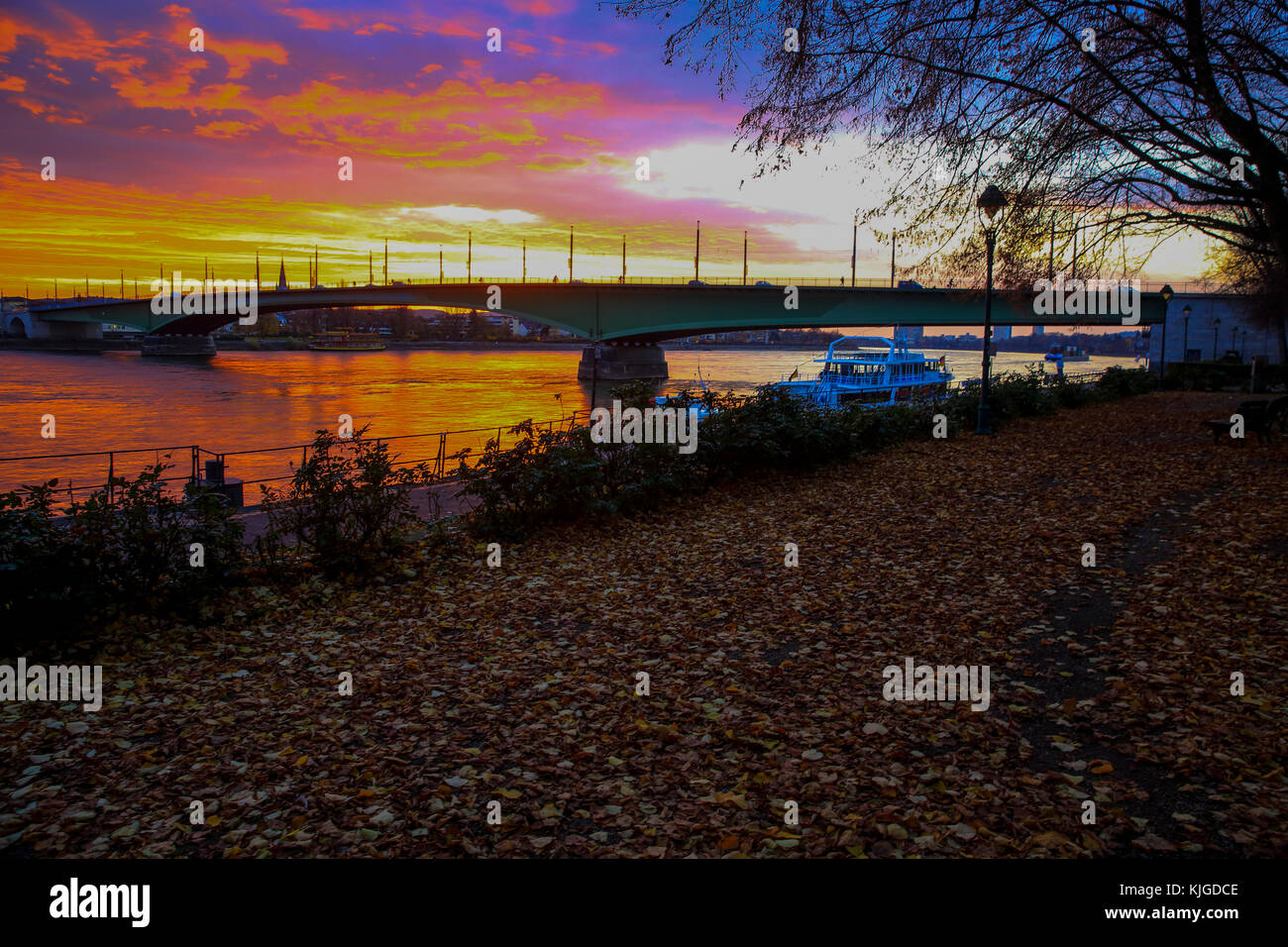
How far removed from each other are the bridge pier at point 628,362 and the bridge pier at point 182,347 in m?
58.0

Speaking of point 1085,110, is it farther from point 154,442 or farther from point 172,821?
point 154,442

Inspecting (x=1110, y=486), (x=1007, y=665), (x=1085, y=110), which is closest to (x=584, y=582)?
(x=1007, y=665)

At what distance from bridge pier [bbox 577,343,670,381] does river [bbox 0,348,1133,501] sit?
209cm

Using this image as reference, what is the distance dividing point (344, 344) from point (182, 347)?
3472cm

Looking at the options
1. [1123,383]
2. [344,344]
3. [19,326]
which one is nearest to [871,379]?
[1123,383]

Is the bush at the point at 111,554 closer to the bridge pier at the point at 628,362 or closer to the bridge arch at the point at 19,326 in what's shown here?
Answer: the bridge pier at the point at 628,362

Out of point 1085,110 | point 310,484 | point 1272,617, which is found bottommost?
point 1272,617

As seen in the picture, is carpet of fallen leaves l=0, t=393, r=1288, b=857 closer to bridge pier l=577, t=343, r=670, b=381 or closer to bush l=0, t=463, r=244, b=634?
bush l=0, t=463, r=244, b=634

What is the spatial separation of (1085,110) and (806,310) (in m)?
44.1

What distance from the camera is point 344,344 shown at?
131125 millimetres

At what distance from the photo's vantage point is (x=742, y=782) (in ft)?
15.1

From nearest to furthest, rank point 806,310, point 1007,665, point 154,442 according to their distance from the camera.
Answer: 1. point 1007,665
2. point 154,442
3. point 806,310

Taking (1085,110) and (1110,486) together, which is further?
(1110,486)

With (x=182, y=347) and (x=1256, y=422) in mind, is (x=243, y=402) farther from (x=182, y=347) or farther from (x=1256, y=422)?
(x=182, y=347)
